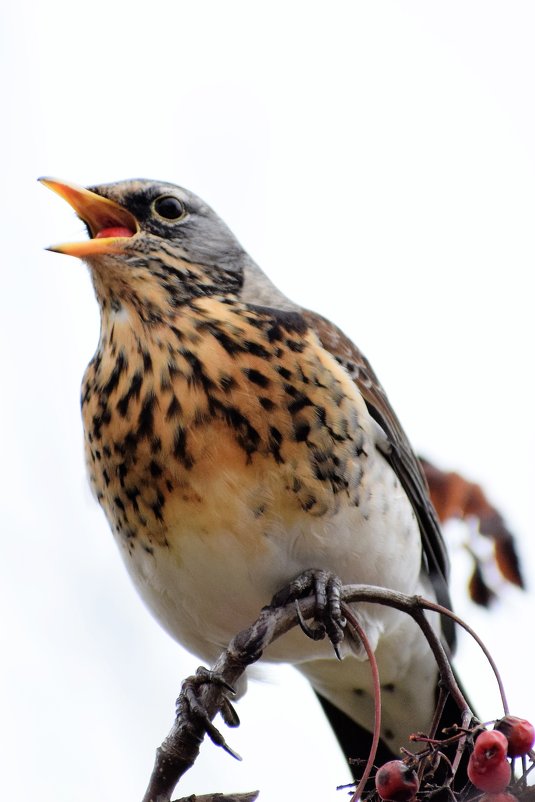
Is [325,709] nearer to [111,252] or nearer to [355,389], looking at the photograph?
[355,389]

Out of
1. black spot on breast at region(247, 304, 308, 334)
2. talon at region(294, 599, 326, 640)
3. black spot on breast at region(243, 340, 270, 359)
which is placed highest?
black spot on breast at region(247, 304, 308, 334)

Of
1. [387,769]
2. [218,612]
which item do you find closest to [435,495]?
[218,612]

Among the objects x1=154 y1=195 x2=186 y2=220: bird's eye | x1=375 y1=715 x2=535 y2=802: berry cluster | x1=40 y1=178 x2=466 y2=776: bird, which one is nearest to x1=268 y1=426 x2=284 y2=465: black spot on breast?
x1=40 y1=178 x2=466 y2=776: bird

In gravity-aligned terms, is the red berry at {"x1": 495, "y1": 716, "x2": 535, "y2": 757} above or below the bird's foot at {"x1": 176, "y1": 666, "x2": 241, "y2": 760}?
above

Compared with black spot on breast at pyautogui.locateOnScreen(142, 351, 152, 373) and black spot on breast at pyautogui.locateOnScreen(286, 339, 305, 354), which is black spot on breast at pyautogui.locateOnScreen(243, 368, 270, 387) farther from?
black spot on breast at pyautogui.locateOnScreen(142, 351, 152, 373)

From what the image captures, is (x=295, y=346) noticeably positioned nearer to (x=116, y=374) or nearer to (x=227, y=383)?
(x=227, y=383)

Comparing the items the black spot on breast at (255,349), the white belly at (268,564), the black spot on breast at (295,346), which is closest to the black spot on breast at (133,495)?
the white belly at (268,564)

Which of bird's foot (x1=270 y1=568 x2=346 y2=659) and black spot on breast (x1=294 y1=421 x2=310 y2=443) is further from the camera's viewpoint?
black spot on breast (x1=294 y1=421 x2=310 y2=443)
